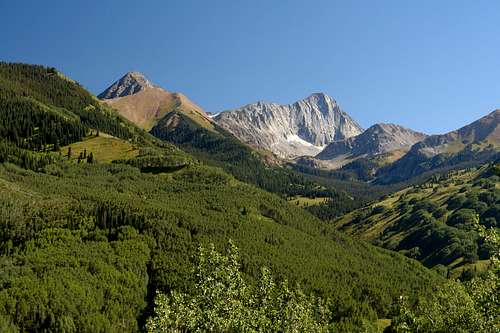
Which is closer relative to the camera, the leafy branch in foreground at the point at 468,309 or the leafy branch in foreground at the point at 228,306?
the leafy branch in foreground at the point at 468,309

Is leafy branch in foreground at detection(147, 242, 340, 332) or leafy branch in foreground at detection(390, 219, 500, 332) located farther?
leafy branch in foreground at detection(147, 242, 340, 332)

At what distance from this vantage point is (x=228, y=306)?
39.9 meters

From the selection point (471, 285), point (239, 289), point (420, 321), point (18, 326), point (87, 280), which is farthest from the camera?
point (87, 280)

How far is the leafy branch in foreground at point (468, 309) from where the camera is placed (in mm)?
36406

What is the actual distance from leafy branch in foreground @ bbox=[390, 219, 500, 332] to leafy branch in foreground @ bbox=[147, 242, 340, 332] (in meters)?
10.8

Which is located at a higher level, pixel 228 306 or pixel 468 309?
pixel 228 306

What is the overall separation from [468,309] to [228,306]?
986 inches

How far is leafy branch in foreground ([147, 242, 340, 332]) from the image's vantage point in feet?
129

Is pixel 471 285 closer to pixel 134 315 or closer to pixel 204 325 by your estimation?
pixel 204 325

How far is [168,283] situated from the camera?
198 meters

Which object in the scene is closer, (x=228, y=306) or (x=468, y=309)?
(x=228, y=306)

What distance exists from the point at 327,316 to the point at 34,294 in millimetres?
136738

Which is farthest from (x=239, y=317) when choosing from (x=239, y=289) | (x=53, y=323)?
(x=53, y=323)

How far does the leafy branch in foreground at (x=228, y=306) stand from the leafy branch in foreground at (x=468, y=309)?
427 inches
